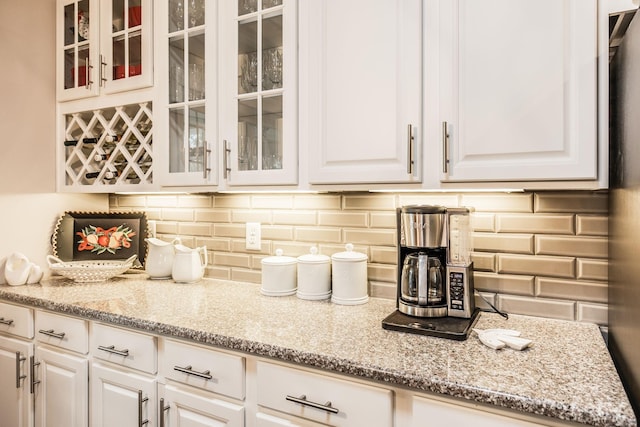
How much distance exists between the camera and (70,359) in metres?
1.62

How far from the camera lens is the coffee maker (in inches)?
50.6

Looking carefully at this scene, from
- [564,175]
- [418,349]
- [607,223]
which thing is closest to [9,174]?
[418,349]

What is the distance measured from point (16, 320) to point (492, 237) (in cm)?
202

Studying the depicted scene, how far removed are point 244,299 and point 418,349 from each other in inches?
32.2

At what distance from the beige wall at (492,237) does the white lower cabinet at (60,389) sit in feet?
2.47

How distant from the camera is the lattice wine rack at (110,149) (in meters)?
2.00

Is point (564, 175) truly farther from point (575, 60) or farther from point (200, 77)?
point (200, 77)

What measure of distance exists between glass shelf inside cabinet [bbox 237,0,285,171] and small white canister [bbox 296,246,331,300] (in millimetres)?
408

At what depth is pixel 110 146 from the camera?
7.09ft

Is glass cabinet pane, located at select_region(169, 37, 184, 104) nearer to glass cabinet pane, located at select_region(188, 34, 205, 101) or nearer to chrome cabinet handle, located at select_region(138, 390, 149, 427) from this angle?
glass cabinet pane, located at select_region(188, 34, 205, 101)

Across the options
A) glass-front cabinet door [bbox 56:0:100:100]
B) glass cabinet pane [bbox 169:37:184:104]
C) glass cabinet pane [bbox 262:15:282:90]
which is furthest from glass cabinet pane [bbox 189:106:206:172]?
glass-front cabinet door [bbox 56:0:100:100]

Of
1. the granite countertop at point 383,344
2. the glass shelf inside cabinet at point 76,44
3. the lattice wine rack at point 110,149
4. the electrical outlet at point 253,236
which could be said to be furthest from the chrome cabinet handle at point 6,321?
the glass shelf inside cabinet at point 76,44

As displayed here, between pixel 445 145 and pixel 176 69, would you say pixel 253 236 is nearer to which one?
pixel 176 69

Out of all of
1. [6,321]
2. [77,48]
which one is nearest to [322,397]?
[6,321]
